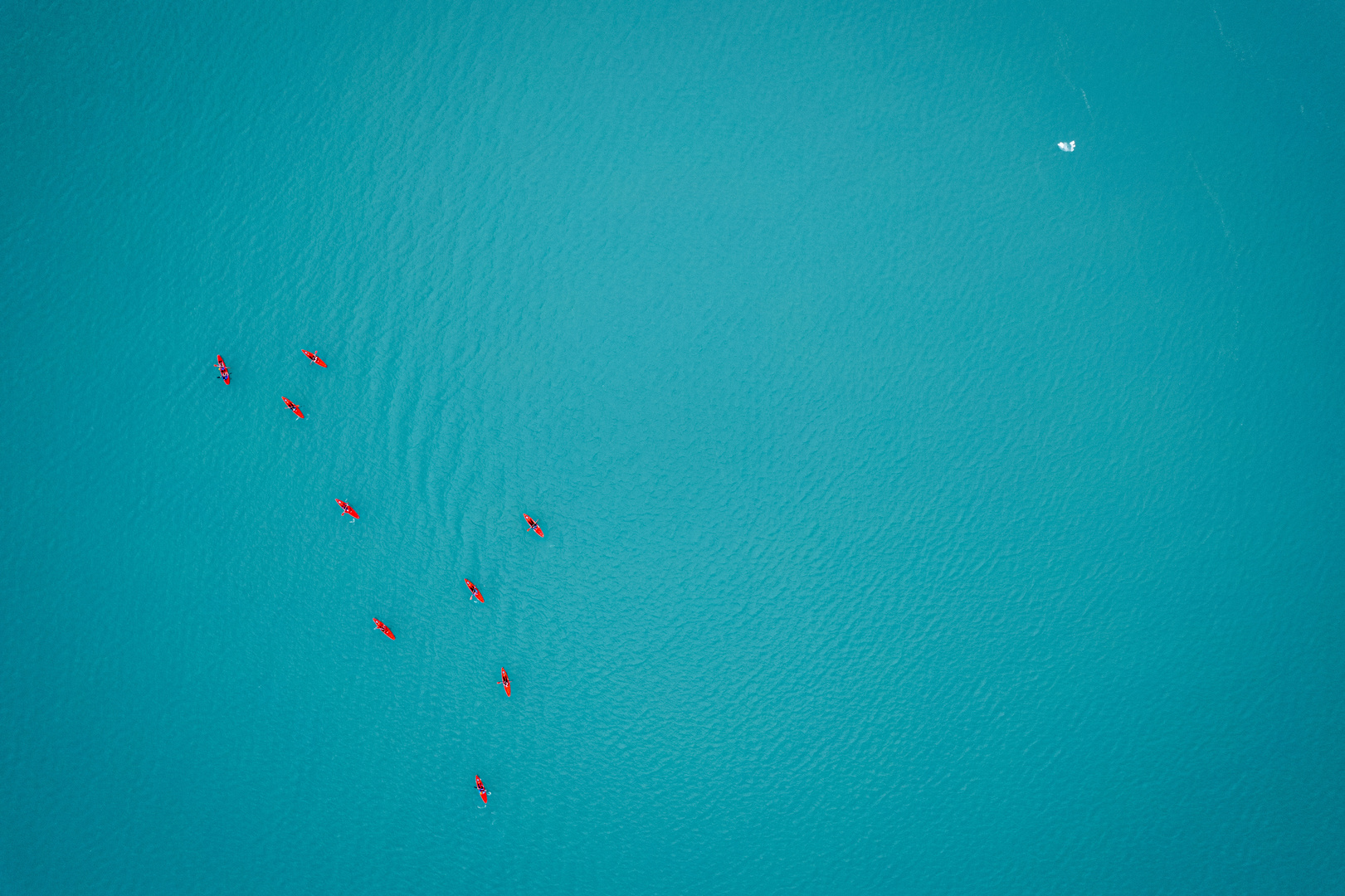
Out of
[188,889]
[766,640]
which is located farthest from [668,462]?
[188,889]

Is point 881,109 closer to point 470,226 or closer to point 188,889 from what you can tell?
point 470,226

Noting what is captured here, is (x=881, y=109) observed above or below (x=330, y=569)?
above

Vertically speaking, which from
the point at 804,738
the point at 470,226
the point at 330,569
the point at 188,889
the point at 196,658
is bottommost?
the point at 188,889

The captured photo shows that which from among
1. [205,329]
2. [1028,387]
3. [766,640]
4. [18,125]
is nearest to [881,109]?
[1028,387]

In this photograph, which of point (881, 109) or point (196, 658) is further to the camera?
point (881, 109)

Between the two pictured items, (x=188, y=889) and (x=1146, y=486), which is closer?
(x=188, y=889)

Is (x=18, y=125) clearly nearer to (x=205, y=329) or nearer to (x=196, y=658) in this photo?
(x=205, y=329)
